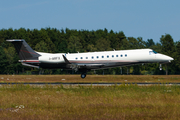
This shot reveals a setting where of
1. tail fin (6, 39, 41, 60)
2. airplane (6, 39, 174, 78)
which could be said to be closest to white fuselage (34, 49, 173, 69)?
airplane (6, 39, 174, 78)

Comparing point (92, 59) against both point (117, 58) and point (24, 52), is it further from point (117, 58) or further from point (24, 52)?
point (24, 52)

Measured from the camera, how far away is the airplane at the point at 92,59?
37625 mm

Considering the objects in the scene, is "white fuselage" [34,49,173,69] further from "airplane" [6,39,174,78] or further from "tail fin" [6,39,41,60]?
"tail fin" [6,39,41,60]

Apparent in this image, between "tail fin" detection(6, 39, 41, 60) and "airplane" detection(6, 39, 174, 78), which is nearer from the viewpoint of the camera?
"airplane" detection(6, 39, 174, 78)

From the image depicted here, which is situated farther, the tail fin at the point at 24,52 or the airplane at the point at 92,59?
the tail fin at the point at 24,52

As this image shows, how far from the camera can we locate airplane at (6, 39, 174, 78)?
123 ft

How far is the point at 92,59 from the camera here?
38469 millimetres

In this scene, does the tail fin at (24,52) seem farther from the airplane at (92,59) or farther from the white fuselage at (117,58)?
the white fuselage at (117,58)

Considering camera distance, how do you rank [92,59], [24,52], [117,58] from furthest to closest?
[24,52], [92,59], [117,58]

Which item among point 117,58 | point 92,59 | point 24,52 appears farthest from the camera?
point 24,52

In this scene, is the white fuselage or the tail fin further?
the tail fin

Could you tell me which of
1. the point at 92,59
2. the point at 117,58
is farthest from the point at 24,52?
the point at 117,58

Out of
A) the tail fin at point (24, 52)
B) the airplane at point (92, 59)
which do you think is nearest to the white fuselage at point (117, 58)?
the airplane at point (92, 59)

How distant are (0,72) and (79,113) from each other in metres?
88.1
